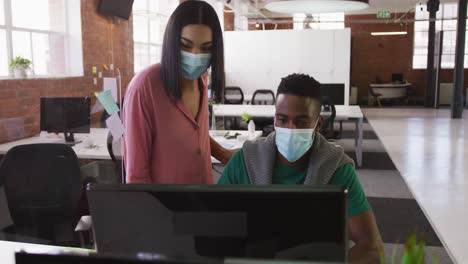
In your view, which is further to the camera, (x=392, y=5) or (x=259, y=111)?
(x=392, y=5)

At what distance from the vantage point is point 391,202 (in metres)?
4.70

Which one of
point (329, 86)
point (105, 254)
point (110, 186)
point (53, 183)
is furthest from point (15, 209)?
point (329, 86)

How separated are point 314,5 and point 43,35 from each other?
3.32m

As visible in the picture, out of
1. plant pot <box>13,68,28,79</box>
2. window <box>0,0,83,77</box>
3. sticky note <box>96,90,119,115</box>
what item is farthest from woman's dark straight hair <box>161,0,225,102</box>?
window <box>0,0,83,77</box>

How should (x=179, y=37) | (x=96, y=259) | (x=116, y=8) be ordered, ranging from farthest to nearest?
1. (x=116, y=8)
2. (x=179, y=37)
3. (x=96, y=259)

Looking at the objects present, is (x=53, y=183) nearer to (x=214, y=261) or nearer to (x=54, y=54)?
(x=214, y=261)

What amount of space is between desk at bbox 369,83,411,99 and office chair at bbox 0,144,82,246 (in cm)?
1415

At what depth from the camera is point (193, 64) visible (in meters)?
1.70

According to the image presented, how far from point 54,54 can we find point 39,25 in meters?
0.43

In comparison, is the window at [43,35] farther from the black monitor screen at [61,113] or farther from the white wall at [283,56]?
the white wall at [283,56]

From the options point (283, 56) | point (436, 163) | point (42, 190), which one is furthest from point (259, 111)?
point (42, 190)

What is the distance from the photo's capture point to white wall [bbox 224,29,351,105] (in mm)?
10219

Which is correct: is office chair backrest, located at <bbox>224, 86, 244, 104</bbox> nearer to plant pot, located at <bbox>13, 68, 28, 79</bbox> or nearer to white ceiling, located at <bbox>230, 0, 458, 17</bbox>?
white ceiling, located at <bbox>230, 0, 458, 17</bbox>

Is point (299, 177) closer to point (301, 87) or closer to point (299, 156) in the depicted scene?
point (299, 156)
